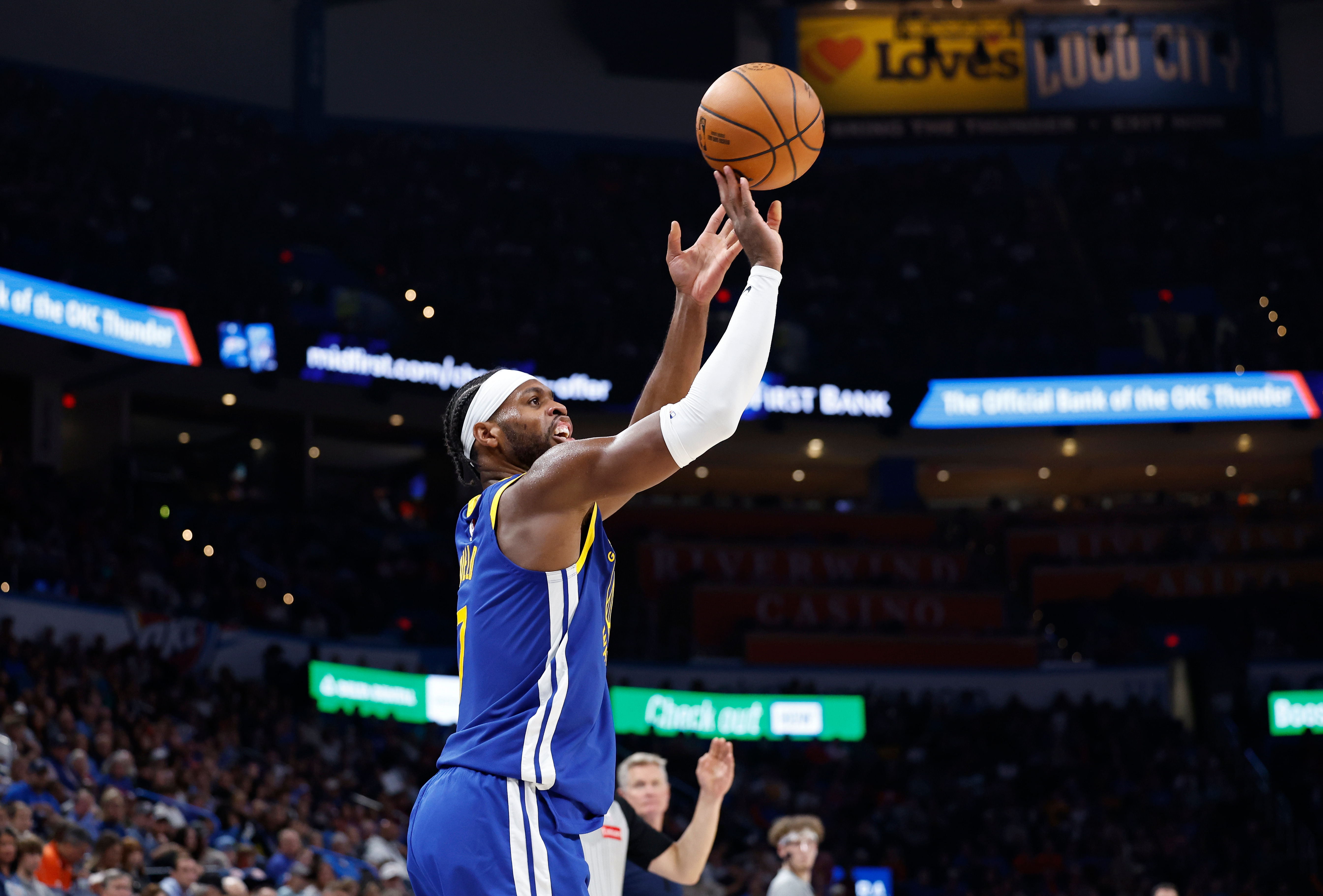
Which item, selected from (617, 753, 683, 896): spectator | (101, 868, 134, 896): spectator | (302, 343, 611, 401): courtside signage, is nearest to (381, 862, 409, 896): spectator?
(101, 868, 134, 896): spectator

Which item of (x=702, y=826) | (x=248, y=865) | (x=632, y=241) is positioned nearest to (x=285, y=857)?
(x=248, y=865)

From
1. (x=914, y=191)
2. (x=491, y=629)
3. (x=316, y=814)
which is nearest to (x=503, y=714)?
(x=491, y=629)

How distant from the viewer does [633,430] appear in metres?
3.23

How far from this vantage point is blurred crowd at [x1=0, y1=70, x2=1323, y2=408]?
875 inches

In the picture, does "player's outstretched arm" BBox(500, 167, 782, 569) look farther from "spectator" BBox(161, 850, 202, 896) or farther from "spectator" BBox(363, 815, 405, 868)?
"spectator" BBox(363, 815, 405, 868)

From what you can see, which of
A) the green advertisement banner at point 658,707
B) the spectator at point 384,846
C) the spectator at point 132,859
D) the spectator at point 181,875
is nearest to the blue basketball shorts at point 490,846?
the spectator at point 181,875

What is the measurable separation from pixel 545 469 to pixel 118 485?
66.4ft

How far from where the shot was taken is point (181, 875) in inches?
392

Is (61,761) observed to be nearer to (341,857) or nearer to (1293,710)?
(341,857)

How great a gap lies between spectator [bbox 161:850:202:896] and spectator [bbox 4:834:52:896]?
864 millimetres

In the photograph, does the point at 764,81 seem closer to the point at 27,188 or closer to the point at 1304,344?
the point at 27,188

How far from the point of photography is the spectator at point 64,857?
9688 mm

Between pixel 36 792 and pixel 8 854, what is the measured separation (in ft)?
7.57

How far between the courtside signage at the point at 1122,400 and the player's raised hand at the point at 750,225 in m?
22.2
